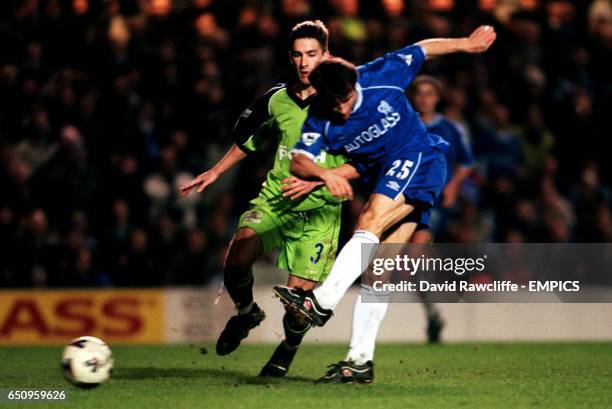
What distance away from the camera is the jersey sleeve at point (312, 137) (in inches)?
298

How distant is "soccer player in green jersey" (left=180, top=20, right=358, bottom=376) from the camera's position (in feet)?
27.2

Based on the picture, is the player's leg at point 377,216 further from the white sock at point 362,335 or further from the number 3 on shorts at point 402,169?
the white sock at point 362,335

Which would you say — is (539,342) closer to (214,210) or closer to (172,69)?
(214,210)

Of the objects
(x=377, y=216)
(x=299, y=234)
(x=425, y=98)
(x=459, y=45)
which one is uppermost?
(x=425, y=98)

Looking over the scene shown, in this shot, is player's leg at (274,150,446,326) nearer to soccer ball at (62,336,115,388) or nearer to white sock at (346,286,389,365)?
white sock at (346,286,389,365)

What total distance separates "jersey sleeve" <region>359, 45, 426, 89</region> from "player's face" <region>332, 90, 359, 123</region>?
0.19 metres

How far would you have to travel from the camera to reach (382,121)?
25.0 ft

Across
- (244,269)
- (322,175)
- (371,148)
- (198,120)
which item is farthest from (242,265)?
(198,120)

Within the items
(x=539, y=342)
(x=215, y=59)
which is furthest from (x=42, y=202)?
(x=539, y=342)

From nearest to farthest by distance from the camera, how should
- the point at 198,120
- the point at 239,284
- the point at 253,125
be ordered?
the point at 239,284
the point at 253,125
the point at 198,120

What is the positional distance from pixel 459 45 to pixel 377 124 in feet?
2.50

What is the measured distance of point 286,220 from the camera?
334 inches

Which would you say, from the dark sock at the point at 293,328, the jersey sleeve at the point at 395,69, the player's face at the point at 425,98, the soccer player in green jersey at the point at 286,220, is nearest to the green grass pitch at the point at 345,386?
the dark sock at the point at 293,328

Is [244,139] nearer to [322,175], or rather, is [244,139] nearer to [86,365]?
[322,175]
